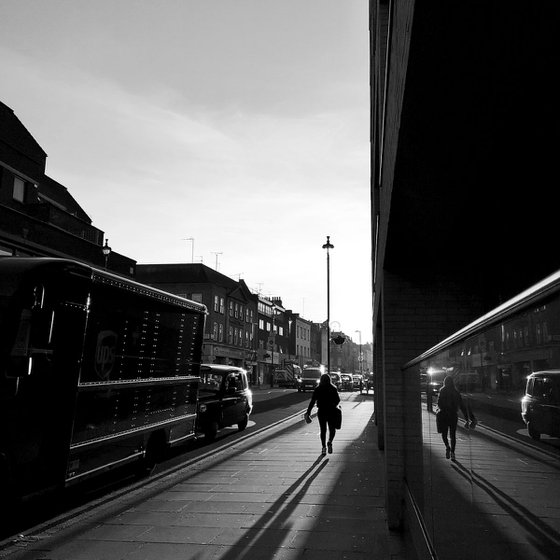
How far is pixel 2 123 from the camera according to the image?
23531 mm

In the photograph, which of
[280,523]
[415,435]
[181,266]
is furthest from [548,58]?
[181,266]

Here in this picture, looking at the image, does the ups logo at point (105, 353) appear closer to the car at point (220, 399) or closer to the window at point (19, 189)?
the car at point (220, 399)

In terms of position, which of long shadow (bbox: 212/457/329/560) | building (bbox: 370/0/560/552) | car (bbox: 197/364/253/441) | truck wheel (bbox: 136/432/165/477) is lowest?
long shadow (bbox: 212/457/329/560)

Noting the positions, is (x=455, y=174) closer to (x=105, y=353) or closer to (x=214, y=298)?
(x=105, y=353)

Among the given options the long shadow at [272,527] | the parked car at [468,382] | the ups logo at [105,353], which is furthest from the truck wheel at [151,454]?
the parked car at [468,382]

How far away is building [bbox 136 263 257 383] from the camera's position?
57344 mm

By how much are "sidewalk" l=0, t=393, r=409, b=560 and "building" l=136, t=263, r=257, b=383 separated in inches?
1808

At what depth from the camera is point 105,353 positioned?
7926mm

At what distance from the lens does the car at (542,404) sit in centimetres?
109

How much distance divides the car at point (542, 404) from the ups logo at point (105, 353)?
7180 millimetres

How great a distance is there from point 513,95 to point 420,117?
401mm

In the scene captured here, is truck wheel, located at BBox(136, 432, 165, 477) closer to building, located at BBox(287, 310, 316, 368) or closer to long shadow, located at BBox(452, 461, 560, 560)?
long shadow, located at BBox(452, 461, 560, 560)

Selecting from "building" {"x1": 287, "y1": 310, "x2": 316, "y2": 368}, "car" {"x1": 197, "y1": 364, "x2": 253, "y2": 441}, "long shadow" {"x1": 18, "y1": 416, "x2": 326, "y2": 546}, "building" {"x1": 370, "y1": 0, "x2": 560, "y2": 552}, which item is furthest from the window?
"building" {"x1": 287, "y1": 310, "x2": 316, "y2": 368}

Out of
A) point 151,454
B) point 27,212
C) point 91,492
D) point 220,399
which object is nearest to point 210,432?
point 220,399
